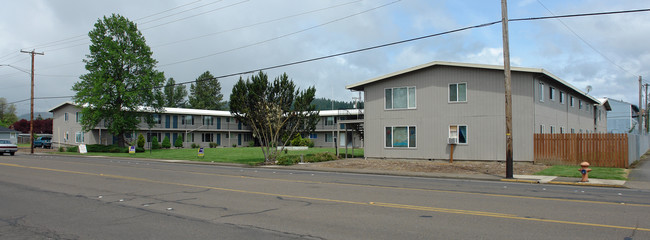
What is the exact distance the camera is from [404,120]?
28766mm

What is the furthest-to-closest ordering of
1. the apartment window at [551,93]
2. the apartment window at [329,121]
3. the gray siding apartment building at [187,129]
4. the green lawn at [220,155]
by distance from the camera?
the apartment window at [329,121] → the gray siding apartment building at [187,129] → the green lawn at [220,155] → the apartment window at [551,93]

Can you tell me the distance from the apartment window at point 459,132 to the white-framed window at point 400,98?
2.95 metres

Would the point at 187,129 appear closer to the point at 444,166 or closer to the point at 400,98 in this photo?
the point at 400,98

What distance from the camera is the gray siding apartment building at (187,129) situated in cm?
5806

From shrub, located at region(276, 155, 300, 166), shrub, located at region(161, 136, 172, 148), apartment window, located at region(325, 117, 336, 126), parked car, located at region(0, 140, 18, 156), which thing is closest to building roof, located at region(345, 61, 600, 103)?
shrub, located at region(276, 155, 300, 166)

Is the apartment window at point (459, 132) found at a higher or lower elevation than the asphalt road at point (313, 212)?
higher

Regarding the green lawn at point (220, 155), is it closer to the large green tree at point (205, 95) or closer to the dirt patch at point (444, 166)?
the dirt patch at point (444, 166)

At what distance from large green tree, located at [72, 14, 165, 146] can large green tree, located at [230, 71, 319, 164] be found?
972 inches

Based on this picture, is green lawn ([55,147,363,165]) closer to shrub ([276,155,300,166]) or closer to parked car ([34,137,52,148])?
shrub ([276,155,300,166])

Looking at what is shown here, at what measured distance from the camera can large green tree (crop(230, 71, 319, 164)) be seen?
28.9m

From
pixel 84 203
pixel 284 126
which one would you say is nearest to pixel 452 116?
pixel 284 126

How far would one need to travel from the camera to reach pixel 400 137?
29000 millimetres

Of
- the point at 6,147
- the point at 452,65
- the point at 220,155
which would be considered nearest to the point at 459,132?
the point at 452,65

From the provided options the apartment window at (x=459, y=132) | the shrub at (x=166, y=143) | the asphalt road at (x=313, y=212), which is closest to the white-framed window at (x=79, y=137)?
the shrub at (x=166, y=143)
